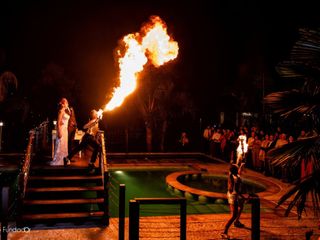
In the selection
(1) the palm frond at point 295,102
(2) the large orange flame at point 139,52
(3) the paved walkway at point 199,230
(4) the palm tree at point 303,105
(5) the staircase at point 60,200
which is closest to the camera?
(4) the palm tree at point 303,105

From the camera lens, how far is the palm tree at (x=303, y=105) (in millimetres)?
4391

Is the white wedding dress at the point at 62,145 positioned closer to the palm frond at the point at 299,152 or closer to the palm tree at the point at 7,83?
the palm frond at the point at 299,152

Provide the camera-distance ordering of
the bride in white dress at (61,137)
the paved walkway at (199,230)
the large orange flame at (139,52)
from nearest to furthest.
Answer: the paved walkway at (199,230) < the bride in white dress at (61,137) < the large orange flame at (139,52)

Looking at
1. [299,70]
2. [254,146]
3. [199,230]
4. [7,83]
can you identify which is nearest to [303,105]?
[299,70]

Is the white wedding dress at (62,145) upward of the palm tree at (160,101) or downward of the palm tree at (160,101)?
downward

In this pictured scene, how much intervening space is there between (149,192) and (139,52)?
5.78 m

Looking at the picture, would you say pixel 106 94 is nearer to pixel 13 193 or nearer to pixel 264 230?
pixel 13 193

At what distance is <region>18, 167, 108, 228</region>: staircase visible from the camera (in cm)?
880

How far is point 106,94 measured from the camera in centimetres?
2525

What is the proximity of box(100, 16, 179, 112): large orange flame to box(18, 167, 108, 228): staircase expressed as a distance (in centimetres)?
277

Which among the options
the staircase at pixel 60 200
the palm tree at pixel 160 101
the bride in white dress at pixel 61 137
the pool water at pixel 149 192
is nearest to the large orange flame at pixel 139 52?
the bride in white dress at pixel 61 137

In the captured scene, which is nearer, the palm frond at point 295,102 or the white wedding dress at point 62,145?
the palm frond at point 295,102

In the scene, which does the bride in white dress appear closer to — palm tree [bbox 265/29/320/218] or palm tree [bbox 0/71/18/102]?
palm tree [bbox 265/29/320/218]

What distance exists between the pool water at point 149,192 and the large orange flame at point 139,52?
344cm
